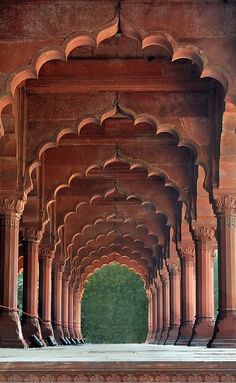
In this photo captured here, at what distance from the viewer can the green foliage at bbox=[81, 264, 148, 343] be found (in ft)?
201

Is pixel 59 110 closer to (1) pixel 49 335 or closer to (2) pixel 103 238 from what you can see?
(1) pixel 49 335

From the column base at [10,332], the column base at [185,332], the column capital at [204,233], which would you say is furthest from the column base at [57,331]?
the column base at [10,332]

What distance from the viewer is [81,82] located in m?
15.2

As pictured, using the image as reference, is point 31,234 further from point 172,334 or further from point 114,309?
point 114,309

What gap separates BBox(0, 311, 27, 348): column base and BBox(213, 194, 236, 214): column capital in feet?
13.5

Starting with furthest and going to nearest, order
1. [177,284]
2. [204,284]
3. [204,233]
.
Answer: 1. [177,284]
2. [204,233]
3. [204,284]

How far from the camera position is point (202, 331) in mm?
19031

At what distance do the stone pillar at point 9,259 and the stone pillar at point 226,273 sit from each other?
11.6ft

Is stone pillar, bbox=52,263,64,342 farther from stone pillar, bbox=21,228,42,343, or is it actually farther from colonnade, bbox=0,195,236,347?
stone pillar, bbox=21,228,42,343

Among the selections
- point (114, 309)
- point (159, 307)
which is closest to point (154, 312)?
point (159, 307)

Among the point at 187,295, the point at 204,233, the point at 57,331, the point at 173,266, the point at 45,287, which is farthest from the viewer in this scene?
the point at 173,266

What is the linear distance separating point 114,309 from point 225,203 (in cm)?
4714

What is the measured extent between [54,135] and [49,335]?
8306 mm

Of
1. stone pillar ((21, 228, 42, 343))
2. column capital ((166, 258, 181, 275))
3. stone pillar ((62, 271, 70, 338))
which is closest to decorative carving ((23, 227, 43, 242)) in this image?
stone pillar ((21, 228, 42, 343))
